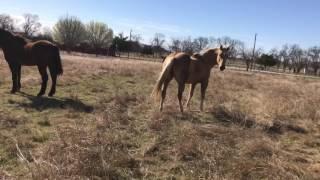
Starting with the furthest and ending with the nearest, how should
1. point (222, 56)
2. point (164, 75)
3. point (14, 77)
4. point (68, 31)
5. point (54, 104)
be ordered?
point (68, 31), point (14, 77), point (222, 56), point (54, 104), point (164, 75)

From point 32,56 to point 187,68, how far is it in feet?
16.6

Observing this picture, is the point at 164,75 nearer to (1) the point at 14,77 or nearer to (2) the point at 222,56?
(2) the point at 222,56

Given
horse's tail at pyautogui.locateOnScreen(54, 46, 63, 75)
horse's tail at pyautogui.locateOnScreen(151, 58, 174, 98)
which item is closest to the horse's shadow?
horse's tail at pyautogui.locateOnScreen(54, 46, 63, 75)

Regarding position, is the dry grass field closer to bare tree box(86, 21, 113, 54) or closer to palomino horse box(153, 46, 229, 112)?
palomino horse box(153, 46, 229, 112)

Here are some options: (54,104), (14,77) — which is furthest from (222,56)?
(14,77)

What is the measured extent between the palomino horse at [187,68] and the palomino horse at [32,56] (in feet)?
11.7

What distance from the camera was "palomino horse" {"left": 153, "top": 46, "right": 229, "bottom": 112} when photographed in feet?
37.4

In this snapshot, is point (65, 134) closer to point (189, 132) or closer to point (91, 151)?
point (91, 151)

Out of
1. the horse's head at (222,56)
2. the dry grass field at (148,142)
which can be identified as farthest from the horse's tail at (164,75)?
the horse's head at (222,56)

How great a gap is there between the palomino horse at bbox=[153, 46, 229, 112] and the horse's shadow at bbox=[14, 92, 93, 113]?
78.6 inches

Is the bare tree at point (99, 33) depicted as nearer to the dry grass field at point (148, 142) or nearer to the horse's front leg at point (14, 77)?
the horse's front leg at point (14, 77)

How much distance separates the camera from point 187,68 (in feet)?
37.8

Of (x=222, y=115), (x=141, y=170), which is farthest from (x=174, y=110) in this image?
(x=141, y=170)

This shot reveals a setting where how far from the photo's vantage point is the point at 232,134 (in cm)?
859
